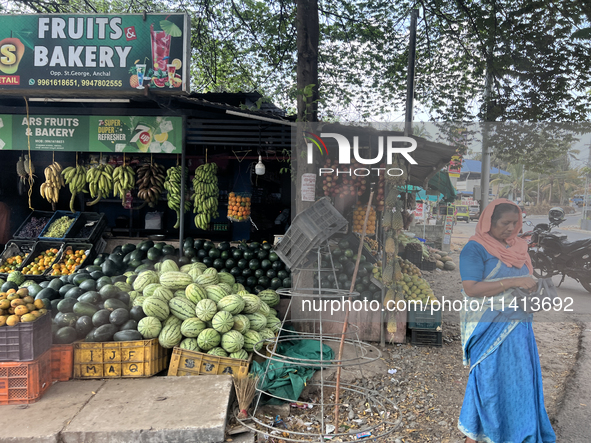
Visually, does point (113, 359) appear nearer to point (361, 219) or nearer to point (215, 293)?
point (215, 293)

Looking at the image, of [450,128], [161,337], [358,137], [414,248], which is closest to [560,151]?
[450,128]

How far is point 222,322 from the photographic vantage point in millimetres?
4367

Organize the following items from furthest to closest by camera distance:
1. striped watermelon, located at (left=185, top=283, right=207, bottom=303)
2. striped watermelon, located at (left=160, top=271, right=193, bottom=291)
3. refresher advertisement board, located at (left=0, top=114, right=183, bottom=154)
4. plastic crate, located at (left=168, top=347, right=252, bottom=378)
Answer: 1. refresher advertisement board, located at (left=0, top=114, right=183, bottom=154)
2. striped watermelon, located at (left=160, top=271, right=193, bottom=291)
3. striped watermelon, located at (left=185, top=283, right=207, bottom=303)
4. plastic crate, located at (left=168, top=347, right=252, bottom=378)

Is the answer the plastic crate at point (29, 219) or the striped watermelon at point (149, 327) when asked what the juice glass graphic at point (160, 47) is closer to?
the striped watermelon at point (149, 327)

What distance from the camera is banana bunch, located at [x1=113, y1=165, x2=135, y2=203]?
6.38 m

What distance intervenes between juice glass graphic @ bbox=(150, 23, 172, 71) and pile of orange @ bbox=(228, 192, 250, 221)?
232cm

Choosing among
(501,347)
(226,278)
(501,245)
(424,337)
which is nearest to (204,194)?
(226,278)

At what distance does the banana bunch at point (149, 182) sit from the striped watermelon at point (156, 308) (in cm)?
254

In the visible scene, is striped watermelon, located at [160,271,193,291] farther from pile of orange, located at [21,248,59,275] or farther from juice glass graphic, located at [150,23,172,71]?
juice glass graphic, located at [150,23,172,71]

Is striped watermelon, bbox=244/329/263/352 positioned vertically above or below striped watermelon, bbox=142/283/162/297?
below

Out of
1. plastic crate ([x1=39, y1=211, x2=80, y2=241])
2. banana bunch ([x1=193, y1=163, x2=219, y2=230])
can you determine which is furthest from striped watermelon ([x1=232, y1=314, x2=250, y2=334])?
plastic crate ([x1=39, y1=211, x2=80, y2=241])

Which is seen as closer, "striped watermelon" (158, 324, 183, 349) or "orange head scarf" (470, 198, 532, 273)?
"orange head scarf" (470, 198, 532, 273)

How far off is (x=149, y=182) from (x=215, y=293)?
9.20ft

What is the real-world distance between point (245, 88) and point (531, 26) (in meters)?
9.60
